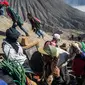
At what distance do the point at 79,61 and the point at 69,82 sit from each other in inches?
23.4

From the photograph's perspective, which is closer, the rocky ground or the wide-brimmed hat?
the wide-brimmed hat

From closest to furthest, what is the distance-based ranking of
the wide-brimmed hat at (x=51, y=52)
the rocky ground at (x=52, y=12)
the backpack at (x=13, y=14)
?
the wide-brimmed hat at (x=51, y=52) → the backpack at (x=13, y=14) → the rocky ground at (x=52, y=12)

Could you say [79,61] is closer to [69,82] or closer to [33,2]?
[69,82]

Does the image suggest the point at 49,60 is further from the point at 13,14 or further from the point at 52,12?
the point at 52,12

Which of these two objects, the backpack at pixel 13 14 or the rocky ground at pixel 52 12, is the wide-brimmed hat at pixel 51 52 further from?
the rocky ground at pixel 52 12

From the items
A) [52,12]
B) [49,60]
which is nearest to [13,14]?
[49,60]

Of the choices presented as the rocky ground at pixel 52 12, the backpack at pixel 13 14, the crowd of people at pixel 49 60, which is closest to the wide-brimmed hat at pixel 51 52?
the crowd of people at pixel 49 60

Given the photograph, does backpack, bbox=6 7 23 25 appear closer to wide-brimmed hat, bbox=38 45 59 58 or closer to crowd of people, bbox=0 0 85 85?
crowd of people, bbox=0 0 85 85

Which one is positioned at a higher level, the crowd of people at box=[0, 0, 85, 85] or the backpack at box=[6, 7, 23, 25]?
the backpack at box=[6, 7, 23, 25]

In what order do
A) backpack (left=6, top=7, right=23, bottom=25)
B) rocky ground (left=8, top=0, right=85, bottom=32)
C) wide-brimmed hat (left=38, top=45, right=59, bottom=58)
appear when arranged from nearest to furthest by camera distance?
wide-brimmed hat (left=38, top=45, right=59, bottom=58)
backpack (left=6, top=7, right=23, bottom=25)
rocky ground (left=8, top=0, right=85, bottom=32)

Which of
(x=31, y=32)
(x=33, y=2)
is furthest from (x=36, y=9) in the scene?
(x=31, y=32)

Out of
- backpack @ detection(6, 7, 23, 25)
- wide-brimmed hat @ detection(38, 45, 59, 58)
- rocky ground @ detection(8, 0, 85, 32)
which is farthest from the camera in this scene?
rocky ground @ detection(8, 0, 85, 32)

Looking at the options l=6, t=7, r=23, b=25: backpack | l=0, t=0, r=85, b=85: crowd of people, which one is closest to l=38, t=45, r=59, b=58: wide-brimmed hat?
l=0, t=0, r=85, b=85: crowd of people

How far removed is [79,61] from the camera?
7863mm
